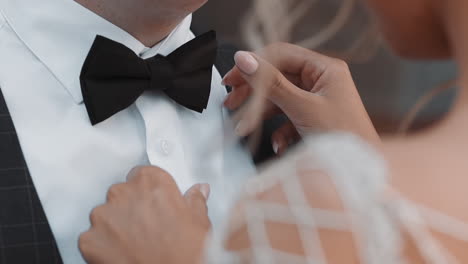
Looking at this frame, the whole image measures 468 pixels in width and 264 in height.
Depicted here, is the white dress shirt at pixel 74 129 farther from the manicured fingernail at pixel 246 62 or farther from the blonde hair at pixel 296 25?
the blonde hair at pixel 296 25

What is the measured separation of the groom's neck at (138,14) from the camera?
1282 millimetres

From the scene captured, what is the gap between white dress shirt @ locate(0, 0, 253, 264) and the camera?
3.84 ft

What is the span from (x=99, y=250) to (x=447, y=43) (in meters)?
0.54

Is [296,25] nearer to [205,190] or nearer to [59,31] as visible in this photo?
[205,190]

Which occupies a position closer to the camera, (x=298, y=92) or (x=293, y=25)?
(x=293, y=25)

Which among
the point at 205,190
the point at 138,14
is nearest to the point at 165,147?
the point at 205,190

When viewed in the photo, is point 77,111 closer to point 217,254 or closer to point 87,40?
point 87,40

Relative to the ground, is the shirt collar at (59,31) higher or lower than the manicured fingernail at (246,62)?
higher

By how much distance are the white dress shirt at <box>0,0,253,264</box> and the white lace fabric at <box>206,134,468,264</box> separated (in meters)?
0.44

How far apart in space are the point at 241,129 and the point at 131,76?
→ 0.78 feet

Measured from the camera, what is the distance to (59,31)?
1.27 metres

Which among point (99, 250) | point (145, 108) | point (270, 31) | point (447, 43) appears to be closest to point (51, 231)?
point (99, 250)

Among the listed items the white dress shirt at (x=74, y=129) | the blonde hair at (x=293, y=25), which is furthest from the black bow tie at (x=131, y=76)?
the blonde hair at (x=293, y=25)

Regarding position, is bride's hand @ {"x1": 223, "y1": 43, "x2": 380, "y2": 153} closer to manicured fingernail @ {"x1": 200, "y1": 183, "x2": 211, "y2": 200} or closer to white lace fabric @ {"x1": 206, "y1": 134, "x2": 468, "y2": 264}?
manicured fingernail @ {"x1": 200, "y1": 183, "x2": 211, "y2": 200}
